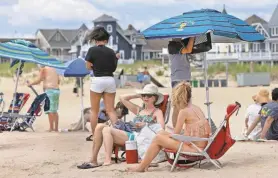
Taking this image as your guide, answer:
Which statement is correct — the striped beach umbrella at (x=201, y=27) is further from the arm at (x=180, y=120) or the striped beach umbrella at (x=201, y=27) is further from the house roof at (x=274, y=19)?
the house roof at (x=274, y=19)

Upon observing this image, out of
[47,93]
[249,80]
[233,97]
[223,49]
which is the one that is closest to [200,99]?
[233,97]

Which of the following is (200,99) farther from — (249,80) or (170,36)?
(170,36)

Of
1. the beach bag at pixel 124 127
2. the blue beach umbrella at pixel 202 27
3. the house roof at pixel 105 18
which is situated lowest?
the beach bag at pixel 124 127

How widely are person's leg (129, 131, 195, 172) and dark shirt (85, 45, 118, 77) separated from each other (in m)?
1.96

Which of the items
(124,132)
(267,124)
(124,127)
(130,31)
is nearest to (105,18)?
(130,31)

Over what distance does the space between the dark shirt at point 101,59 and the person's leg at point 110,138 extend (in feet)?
4.39

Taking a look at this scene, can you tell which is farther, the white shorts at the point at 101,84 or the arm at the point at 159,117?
the white shorts at the point at 101,84

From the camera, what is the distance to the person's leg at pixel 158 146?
7.30 metres

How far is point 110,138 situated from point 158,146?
74cm

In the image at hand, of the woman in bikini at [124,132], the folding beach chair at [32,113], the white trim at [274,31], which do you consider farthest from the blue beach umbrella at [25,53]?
the white trim at [274,31]

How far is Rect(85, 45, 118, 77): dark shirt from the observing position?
8.99 metres

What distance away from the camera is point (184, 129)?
7.56 meters

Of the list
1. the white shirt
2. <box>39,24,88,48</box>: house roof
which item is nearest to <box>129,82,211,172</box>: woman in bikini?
the white shirt

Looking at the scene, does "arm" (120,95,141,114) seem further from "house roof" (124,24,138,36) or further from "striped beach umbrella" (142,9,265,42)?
"house roof" (124,24,138,36)
